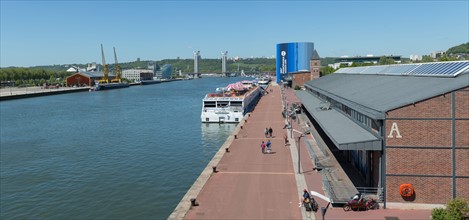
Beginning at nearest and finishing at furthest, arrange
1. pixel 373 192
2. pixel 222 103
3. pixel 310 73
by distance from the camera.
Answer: pixel 373 192
pixel 222 103
pixel 310 73

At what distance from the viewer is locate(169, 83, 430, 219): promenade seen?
23141 millimetres

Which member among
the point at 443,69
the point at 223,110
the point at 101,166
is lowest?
the point at 101,166

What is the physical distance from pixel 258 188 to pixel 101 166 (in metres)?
22.1

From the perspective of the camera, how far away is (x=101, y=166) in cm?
4391

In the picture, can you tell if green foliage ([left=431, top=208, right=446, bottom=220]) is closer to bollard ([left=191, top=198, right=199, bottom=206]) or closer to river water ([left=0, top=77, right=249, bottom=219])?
bollard ([left=191, top=198, right=199, bottom=206])

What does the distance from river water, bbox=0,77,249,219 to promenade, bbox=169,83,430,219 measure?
377 cm

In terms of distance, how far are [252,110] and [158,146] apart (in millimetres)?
34614

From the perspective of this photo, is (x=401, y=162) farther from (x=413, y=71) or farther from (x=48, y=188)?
(x=48, y=188)

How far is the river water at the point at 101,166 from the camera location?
102ft

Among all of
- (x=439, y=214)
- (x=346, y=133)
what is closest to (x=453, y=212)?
(x=439, y=214)

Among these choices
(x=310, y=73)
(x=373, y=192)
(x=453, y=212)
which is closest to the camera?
(x=453, y=212)

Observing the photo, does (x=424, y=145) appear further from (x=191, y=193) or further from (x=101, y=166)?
(x=101, y=166)

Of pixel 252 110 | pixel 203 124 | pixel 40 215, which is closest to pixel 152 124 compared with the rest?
pixel 203 124

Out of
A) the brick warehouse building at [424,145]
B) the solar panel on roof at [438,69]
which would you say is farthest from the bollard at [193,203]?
the solar panel on roof at [438,69]
